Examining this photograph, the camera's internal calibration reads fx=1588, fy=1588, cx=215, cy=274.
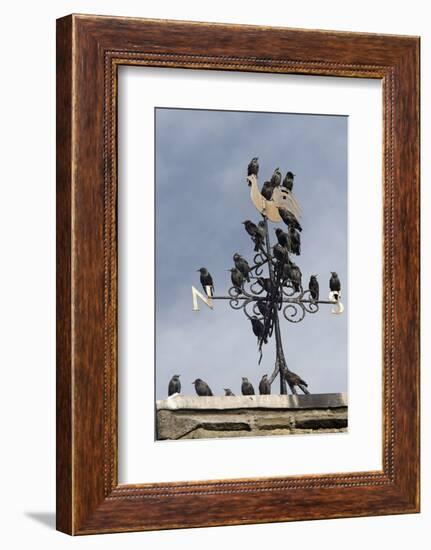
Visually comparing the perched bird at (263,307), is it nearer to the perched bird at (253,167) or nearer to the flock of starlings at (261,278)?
the flock of starlings at (261,278)

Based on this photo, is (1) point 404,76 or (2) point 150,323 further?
(1) point 404,76

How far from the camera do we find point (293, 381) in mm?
2732

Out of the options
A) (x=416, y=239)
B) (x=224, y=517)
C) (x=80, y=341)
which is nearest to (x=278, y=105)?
(x=416, y=239)

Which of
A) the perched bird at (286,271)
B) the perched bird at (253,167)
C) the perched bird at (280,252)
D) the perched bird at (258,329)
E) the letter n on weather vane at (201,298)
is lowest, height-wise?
the perched bird at (258,329)

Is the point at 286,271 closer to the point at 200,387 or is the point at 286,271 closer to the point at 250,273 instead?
the point at 250,273

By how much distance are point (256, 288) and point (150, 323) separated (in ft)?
0.67

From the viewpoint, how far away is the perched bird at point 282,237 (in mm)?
2731

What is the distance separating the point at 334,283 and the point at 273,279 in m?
0.11

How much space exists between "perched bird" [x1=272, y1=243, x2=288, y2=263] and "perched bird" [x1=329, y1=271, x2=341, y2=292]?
9 centimetres

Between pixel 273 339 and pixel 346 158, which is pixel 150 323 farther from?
pixel 346 158

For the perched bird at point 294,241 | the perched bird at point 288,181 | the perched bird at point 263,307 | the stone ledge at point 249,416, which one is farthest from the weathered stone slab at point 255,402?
the perched bird at point 288,181

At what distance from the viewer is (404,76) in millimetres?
2818

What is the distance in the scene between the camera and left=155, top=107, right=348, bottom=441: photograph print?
2662 millimetres

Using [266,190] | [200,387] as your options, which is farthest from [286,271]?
[200,387]
